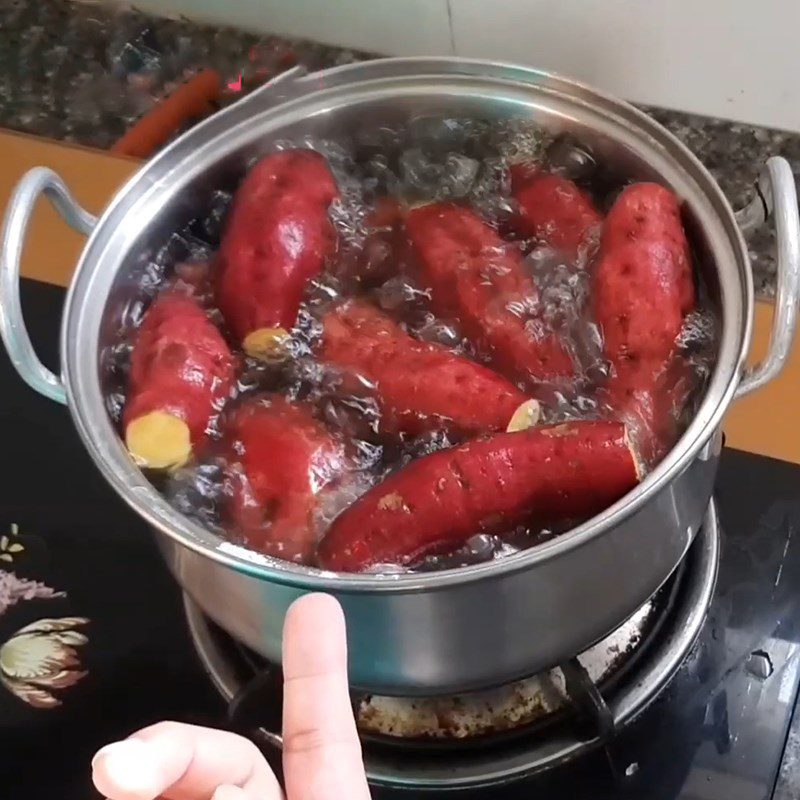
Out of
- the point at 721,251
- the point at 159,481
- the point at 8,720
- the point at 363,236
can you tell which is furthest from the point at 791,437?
the point at 8,720

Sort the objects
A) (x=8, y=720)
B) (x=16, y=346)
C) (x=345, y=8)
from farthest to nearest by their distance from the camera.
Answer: (x=345, y=8), (x=8, y=720), (x=16, y=346)

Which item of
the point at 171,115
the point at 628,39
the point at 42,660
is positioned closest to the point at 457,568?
the point at 42,660

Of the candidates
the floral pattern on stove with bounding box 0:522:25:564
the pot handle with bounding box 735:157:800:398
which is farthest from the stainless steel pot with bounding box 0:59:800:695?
the floral pattern on stove with bounding box 0:522:25:564

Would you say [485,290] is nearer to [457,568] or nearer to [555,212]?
[555,212]

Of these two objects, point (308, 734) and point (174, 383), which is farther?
point (174, 383)

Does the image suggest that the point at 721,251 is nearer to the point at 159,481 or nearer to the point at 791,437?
the point at 791,437

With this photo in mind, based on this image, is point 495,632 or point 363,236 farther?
point 363,236
